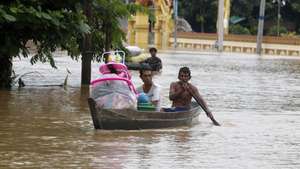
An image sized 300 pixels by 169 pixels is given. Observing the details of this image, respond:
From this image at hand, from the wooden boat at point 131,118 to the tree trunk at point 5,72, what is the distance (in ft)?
25.0

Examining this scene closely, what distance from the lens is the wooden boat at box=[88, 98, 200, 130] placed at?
15.2 meters

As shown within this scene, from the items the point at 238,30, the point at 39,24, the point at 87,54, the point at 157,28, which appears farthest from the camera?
the point at 238,30

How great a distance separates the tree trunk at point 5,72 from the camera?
2312 centimetres

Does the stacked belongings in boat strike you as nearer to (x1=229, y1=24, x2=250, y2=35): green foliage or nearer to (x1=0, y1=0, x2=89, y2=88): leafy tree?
(x1=0, y1=0, x2=89, y2=88): leafy tree

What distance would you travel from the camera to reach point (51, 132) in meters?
15.9

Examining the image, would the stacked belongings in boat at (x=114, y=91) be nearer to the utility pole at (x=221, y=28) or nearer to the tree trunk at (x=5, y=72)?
the tree trunk at (x=5, y=72)

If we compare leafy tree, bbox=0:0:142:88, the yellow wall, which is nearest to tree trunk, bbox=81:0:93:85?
leafy tree, bbox=0:0:142:88

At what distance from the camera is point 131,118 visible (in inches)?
615

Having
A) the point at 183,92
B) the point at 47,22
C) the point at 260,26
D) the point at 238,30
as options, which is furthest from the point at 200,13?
the point at 183,92

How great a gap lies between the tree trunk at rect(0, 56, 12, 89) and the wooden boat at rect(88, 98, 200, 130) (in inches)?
300

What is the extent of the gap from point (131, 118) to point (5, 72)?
28.0 ft

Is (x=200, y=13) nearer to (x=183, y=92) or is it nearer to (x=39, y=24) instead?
(x=39, y=24)

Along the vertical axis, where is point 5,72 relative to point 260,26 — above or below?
below

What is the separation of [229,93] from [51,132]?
11735 millimetres
